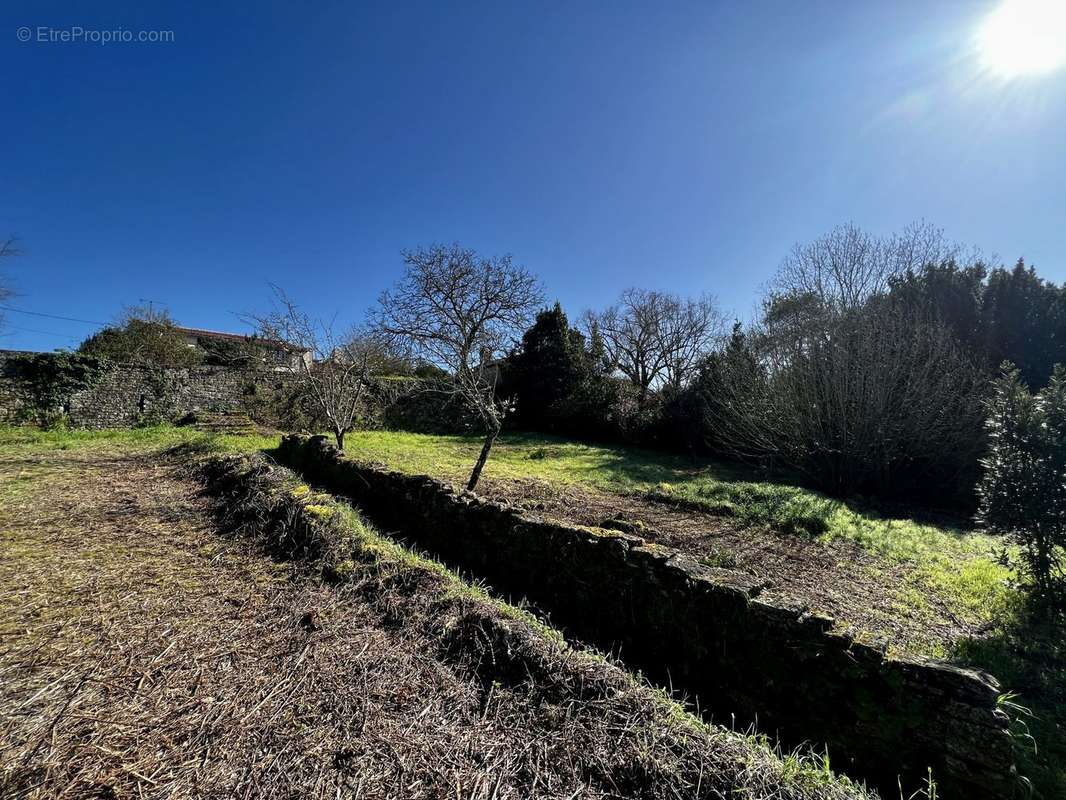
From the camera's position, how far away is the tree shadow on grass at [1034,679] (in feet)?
7.89

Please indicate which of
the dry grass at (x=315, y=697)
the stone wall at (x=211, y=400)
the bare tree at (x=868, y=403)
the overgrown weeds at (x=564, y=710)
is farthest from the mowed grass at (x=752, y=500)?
the dry grass at (x=315, y=697)

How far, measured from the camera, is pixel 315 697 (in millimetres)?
2172

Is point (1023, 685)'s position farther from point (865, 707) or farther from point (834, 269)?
point (834, 269)

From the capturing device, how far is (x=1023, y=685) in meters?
3.20

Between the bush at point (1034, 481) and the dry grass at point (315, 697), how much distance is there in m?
4.76

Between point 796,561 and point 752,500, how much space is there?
9.50 feet

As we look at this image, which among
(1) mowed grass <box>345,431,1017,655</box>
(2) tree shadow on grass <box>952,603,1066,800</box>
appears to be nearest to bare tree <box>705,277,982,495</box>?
(1) mowed grass <box>345,431,1017,655</box>

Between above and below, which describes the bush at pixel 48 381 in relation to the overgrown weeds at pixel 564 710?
above

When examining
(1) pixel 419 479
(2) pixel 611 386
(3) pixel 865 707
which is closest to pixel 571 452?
(2) pixel 611 386

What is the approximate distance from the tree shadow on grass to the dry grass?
1.61 meters

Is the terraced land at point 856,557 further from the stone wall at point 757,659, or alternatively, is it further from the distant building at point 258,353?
the distant building at point 258,353

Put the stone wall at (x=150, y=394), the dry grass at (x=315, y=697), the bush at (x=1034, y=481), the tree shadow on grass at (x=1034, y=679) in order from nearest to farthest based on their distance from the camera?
the dry grass at (x=315, y=697) → the tree shadow on grass at (x=1034, y=679) → the bush at (x=1034, y=481) → the stone wall at (x=150, y=394)

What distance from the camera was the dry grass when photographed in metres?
1.70

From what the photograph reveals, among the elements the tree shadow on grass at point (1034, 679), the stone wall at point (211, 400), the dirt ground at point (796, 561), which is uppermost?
the stone wall at point (211, 400)
